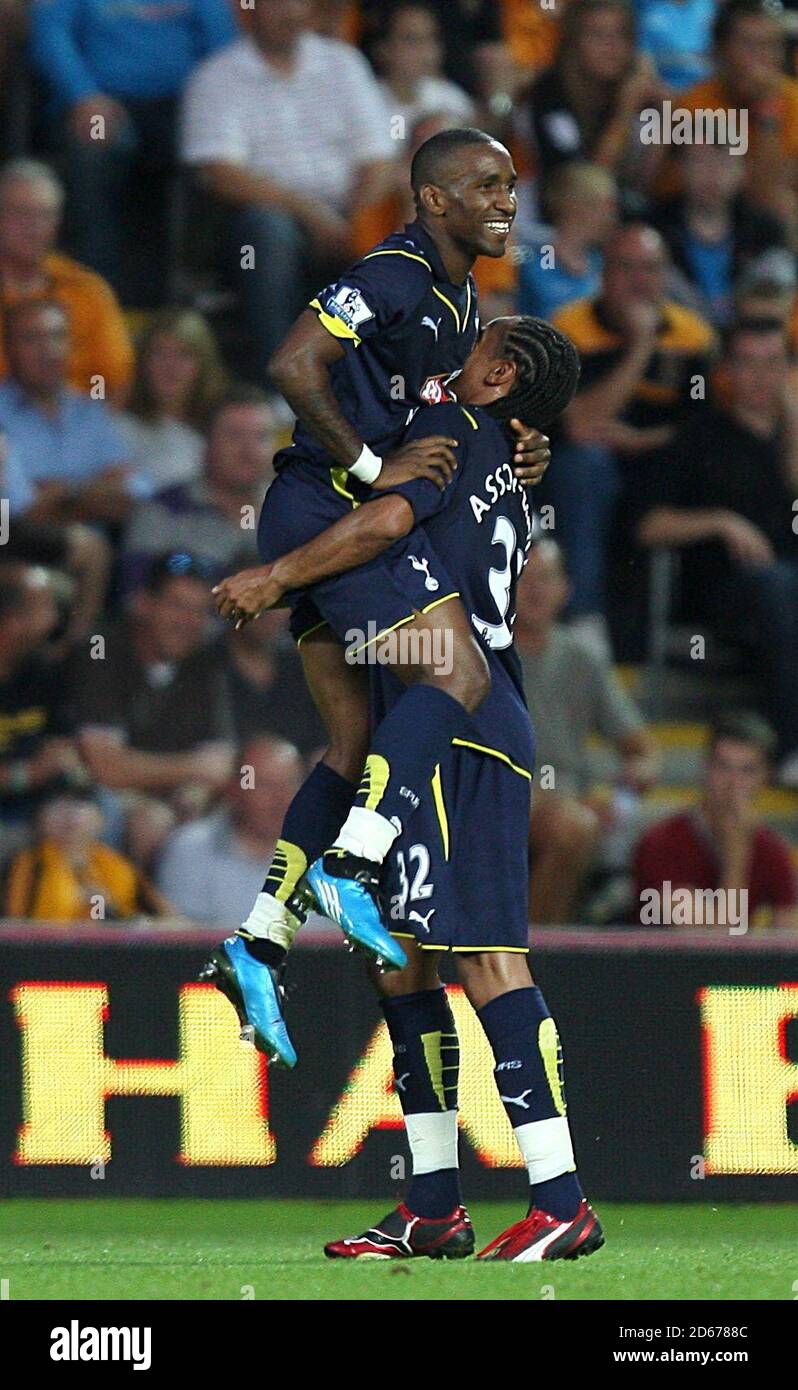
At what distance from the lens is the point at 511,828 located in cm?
449

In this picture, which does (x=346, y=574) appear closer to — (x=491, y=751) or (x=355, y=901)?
(x=491, y=751)

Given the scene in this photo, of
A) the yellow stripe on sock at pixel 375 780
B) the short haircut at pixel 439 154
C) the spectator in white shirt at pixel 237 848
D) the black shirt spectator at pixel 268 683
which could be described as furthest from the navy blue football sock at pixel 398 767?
the black shirt spectator at pixel 268 683

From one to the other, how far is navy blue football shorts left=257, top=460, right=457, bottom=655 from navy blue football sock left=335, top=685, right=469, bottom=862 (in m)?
0.17

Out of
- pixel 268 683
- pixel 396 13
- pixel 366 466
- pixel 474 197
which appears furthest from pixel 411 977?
pixel 396 13

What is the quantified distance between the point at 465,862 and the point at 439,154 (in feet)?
4.57

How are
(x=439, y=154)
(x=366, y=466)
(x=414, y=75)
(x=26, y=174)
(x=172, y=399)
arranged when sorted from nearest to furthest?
1. (x=366, y=466)
2. (x=439, y=154)
3. (x=172, y=399)
4. (x=26, y=174)
5. (x=414, y=75)

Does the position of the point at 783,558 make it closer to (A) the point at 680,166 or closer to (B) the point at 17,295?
(A) the point at 680,166

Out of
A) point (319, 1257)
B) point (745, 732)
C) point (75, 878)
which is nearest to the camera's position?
point (319, 1257)

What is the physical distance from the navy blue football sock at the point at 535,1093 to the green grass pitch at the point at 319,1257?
0.51 feet

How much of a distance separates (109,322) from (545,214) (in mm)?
1580

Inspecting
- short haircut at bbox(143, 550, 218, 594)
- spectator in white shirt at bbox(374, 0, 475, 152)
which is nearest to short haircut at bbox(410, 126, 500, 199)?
short haircut at bbox(143, 550, 218, 594)

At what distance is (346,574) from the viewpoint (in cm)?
445

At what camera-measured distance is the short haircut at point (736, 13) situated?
841 cm

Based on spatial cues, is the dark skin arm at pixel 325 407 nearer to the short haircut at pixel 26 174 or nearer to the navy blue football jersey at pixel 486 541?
the navy blue football jersey at pixel 486 541
